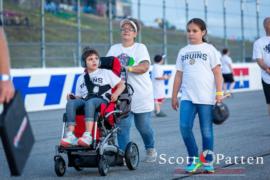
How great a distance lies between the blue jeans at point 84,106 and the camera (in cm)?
862

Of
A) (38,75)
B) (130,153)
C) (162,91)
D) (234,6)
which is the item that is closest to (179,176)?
(130,153)

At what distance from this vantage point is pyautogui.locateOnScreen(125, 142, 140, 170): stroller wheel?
9.11m

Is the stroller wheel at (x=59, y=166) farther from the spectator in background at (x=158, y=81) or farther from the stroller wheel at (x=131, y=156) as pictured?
the spectator in background at (x=158, y=81)

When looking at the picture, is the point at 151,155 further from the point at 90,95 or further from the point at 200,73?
the point at 200,73

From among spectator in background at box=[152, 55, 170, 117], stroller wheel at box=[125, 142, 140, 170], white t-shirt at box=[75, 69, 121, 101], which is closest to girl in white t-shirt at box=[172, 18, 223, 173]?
stroller wheel at box=[125, 142, 140, 170]

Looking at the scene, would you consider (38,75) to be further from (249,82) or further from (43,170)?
(249,82)

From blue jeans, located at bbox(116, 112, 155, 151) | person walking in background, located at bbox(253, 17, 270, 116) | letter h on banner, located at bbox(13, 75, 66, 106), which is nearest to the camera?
blue jeans, located at bbox(116, 112, 155, 151)

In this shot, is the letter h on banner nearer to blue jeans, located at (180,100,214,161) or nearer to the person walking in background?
the person walking in background

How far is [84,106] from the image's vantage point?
879 cm

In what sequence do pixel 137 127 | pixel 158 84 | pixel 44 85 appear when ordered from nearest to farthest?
1. pixel 137 127
2. pixel 158 84
3. pixel 44 85

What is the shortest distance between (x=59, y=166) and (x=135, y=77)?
1.65m

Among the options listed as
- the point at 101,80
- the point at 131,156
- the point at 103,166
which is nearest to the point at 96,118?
the point at 103,166

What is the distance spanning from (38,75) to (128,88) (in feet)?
37.4

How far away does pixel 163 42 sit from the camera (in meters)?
28.0
